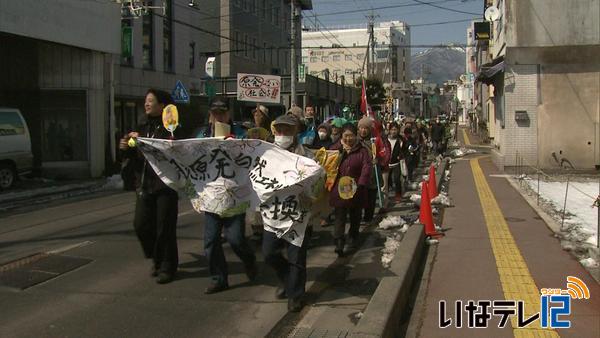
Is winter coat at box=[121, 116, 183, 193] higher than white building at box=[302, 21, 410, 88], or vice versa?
white building at box=[302, 21, 410, 88]

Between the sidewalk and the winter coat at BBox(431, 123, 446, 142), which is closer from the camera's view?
the sidewalk

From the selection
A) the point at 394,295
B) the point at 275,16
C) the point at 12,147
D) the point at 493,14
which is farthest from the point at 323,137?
the point at 275,16

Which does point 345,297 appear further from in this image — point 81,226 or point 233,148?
point 81,226

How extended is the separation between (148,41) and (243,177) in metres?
22.3

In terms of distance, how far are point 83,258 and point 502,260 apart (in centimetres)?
520

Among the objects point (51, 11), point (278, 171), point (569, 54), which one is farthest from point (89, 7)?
point (278, 171)

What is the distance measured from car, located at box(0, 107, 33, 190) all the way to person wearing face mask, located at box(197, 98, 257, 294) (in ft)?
36.3

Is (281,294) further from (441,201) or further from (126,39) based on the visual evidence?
(126,39)

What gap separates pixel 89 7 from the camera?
62.6ft

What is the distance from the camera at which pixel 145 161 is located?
602 cm

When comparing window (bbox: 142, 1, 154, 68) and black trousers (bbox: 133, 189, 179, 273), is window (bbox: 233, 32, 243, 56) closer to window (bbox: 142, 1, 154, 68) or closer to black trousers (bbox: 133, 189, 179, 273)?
window (bbox: 142, 1, 154, 68)

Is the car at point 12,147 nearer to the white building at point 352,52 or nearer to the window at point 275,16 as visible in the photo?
the window at point 275,16

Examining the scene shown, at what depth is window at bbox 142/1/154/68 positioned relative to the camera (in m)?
25.8

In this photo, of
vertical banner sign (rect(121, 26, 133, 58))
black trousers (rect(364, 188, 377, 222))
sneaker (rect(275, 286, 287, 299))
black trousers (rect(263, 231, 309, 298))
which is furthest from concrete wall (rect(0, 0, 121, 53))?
black trousers (rect(263, 231, 309, 298))
